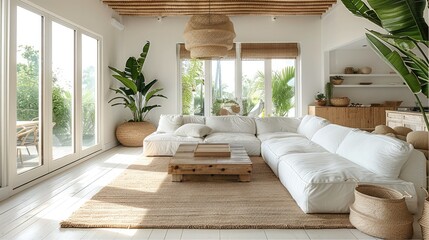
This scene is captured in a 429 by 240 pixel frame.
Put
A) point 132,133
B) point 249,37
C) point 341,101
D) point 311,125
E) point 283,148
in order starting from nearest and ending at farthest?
point 283,148, point 311,125, point 132,133, point 341,101, point 249,37

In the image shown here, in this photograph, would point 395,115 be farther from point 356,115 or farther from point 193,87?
point 193,87

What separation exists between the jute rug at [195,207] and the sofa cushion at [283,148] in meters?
0.26

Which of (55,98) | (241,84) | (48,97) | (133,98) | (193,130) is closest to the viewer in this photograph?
(48,97)

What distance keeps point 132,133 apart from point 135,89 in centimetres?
96

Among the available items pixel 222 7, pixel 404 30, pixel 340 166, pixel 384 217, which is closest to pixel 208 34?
pixel 340 166

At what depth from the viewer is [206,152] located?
421cm

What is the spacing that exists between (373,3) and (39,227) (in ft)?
9.63

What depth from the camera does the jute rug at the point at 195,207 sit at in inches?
104

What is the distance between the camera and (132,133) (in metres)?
7.03

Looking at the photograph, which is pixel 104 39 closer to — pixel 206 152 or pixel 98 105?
pixel 98 105

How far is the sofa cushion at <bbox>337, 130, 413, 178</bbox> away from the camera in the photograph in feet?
9.25

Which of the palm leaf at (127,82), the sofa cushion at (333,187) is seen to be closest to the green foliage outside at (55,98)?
the palm leaf at (127,82)

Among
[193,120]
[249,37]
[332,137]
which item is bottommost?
[332,137]

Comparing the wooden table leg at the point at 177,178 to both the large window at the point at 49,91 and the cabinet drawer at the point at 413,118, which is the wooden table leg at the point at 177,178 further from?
the cabinet drawer at the point at 413,118
